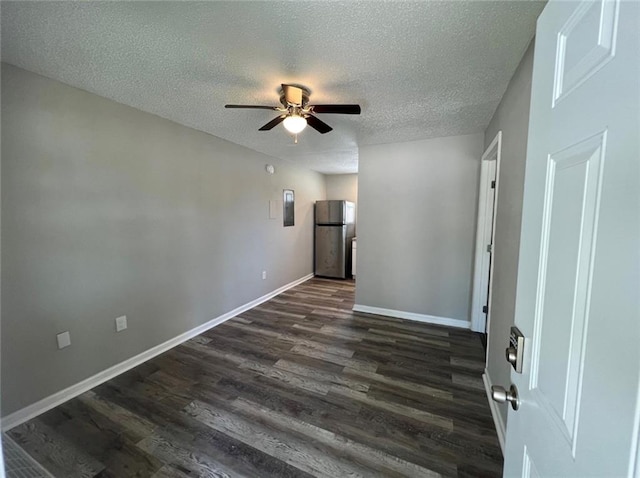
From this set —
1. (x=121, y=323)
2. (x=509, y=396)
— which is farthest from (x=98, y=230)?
(x=509, y=396)

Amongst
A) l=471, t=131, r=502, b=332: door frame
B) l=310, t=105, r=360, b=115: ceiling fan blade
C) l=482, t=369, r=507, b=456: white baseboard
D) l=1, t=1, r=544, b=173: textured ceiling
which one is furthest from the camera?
l=471, t=131, r=502, b=332: door frame

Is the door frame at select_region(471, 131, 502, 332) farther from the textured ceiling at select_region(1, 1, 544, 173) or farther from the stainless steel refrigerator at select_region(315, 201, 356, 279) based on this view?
the stainless steel refrigerator at select_region(315, 201, 356, 279)

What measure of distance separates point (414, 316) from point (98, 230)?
11.7ft

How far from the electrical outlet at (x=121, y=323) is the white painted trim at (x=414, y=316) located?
272cm

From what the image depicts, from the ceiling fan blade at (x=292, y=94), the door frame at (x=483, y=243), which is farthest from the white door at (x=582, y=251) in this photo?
the door frame at (x=483, y=243)

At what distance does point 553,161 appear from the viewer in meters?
0.62

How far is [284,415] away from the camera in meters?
1.82

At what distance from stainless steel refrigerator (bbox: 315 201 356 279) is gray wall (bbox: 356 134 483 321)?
1.75m

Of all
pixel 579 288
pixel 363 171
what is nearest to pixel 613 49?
pixel 579 288

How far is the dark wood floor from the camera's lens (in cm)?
147

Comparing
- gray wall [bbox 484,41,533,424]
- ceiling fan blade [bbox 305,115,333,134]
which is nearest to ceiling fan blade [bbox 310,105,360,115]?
ceiling fan blade [bbox 305,115,333,134]

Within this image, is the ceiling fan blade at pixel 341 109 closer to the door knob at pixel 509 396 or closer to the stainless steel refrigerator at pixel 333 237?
the door knob at pixel 509 396

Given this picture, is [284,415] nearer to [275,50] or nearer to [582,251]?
[582,251]

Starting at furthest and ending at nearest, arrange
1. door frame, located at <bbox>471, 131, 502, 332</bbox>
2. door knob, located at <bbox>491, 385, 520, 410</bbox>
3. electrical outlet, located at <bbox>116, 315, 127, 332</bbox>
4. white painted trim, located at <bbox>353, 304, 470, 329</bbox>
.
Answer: white painted trim, located at <bbox>353, 304, 470, 329</bbox> < door frame, located at <bbox>471, 131, 502, 332</bbox> < electrical outlet, located at <bbox>116, 315, 127, 332</bbox> < door knob, located at <bbox>491, 385, 520, 410</bbox>
